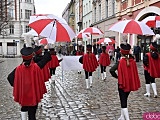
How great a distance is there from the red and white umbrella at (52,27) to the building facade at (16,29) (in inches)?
2063

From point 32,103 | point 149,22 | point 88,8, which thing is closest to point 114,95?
point 149,22

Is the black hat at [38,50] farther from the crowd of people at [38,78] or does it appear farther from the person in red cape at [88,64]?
the person in red cape at [88,64]

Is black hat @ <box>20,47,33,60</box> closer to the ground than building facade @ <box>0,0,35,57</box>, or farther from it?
closer to the ground

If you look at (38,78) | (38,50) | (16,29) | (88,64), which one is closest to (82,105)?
(38,50)

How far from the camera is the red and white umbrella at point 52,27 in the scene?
22.5 ft

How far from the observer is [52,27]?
695 cm

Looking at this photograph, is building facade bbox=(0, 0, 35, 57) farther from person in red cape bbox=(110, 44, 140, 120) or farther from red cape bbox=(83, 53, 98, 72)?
person in red cape bbox=(110, 44, 140, 120)

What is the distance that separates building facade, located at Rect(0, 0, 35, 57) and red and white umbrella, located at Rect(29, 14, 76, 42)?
5241cm

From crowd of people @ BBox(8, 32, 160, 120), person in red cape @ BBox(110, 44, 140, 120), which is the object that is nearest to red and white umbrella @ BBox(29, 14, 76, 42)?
crowd of people @ BBox(8, 32, 160, 120)

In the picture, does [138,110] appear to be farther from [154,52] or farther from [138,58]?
[138,58]

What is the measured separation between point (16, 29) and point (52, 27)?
5751 centimetres

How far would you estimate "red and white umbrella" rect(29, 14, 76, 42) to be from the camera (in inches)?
270

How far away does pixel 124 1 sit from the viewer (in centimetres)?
2736

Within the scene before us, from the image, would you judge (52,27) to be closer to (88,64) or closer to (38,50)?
(38,50)
